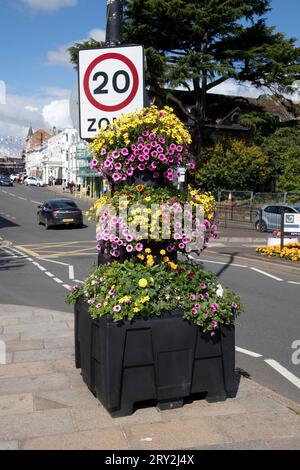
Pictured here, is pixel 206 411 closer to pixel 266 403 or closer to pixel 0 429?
pixel 266 403

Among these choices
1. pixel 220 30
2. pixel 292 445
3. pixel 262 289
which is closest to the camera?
pixel 292 445

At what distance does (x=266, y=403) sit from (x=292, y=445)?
86 cm

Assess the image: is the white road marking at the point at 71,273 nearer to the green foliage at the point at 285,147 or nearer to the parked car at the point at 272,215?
the parked car at the point at 272,215

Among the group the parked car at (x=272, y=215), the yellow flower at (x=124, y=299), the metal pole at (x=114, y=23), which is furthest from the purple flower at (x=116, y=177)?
the parked car at (x=272, y=215)

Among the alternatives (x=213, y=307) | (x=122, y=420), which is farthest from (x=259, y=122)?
(x=122, y=420)

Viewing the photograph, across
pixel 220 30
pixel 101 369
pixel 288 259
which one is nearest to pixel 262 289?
pixel 288 259

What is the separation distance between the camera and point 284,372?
6.05 metres

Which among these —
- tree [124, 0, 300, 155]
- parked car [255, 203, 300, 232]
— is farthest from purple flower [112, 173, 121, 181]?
tree [124, 0, 300, 155]

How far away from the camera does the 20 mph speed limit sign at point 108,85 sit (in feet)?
16.5

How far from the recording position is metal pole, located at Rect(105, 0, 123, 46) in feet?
17.6

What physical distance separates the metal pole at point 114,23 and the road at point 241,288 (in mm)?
3967

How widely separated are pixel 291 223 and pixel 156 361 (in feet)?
43.2

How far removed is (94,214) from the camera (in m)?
4.76

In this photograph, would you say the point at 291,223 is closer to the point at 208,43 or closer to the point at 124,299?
the point at 124,299
